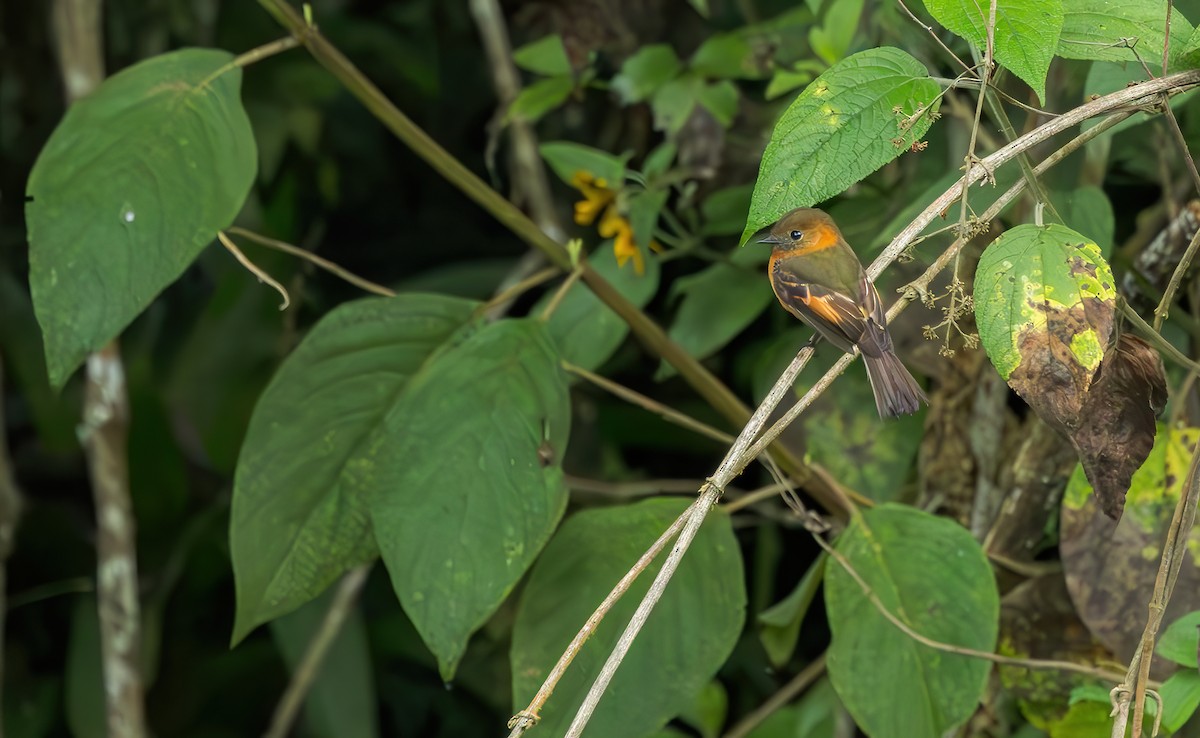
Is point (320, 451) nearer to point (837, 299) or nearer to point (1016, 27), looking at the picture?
point (837, 299)

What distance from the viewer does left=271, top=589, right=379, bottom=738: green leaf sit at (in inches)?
71.4

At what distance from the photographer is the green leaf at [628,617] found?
1.08 metres

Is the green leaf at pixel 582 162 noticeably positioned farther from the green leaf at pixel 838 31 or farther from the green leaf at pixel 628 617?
the green leaf at pixel 628 617

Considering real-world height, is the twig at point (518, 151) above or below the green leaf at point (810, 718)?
above

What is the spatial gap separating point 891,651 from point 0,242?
1.56m

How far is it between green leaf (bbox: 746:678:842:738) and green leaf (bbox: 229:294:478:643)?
0.65 meters

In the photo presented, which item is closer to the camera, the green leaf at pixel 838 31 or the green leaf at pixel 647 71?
the green leaf at pixel 838 31

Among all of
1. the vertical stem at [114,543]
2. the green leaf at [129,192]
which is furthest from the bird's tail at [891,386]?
the vertical stem at [114,543]

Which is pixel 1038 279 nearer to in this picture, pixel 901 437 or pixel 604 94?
pixel 901 437

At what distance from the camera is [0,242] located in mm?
1978

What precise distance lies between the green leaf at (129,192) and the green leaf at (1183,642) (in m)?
0.84

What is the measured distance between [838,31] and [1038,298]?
28.6 inches

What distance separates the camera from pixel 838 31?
53.4 inches

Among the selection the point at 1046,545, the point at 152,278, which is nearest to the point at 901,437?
the point at 1046,545
